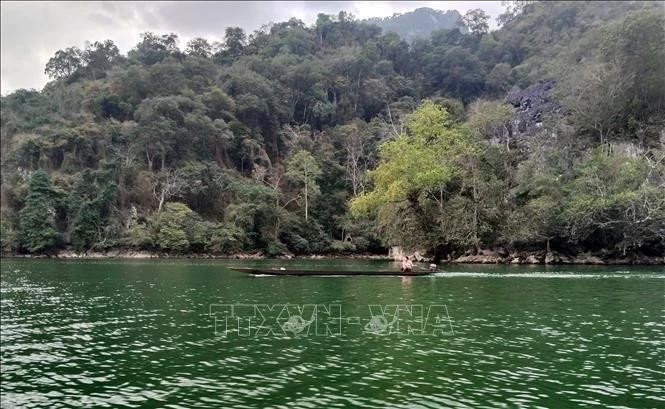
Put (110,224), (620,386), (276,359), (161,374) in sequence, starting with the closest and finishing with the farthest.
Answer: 1. (620,386)
2. (161,374)
3. (276,359)
4. (110,224)

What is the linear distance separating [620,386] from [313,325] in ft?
31.0

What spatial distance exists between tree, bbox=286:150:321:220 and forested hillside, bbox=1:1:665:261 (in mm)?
288

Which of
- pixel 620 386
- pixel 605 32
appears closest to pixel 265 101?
pixel 605 32

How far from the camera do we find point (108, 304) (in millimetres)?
23484

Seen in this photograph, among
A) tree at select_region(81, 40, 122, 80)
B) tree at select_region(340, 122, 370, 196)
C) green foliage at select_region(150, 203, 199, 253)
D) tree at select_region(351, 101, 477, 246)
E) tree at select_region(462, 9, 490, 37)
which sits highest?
tree at select_region(462, 9, 490, 37)

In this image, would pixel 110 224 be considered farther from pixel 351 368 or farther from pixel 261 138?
pixel 351 368

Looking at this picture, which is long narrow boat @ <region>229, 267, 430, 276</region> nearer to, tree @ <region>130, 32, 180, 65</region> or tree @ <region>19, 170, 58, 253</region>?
tree @ <region>19, 170, 58, 253</region>

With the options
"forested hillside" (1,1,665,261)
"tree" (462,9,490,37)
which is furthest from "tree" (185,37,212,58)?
"tree" (462,9,490,37)

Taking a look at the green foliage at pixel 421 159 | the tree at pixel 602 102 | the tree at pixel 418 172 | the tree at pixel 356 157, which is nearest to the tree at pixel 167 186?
the tree at pixel 356 157

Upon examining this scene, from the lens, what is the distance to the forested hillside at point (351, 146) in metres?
53.1

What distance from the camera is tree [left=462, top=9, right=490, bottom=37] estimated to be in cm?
13562

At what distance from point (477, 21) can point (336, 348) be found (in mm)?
136119

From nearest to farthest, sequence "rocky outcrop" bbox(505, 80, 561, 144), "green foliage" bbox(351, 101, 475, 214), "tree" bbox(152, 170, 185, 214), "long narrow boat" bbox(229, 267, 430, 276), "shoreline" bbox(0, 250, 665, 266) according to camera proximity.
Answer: "long narrow boat" bbox(229, 267, 430, 276), "shoreline" bbox(0, 250, 665, 266), "green foliage" bbox(351, 101, 475, 214), "rocky outcrop" bbox(505, 80, 561, 144), "tree" bbox(152, 170, 185, 214)

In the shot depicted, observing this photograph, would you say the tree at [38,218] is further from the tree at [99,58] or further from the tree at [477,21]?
the tree at [477,21]
